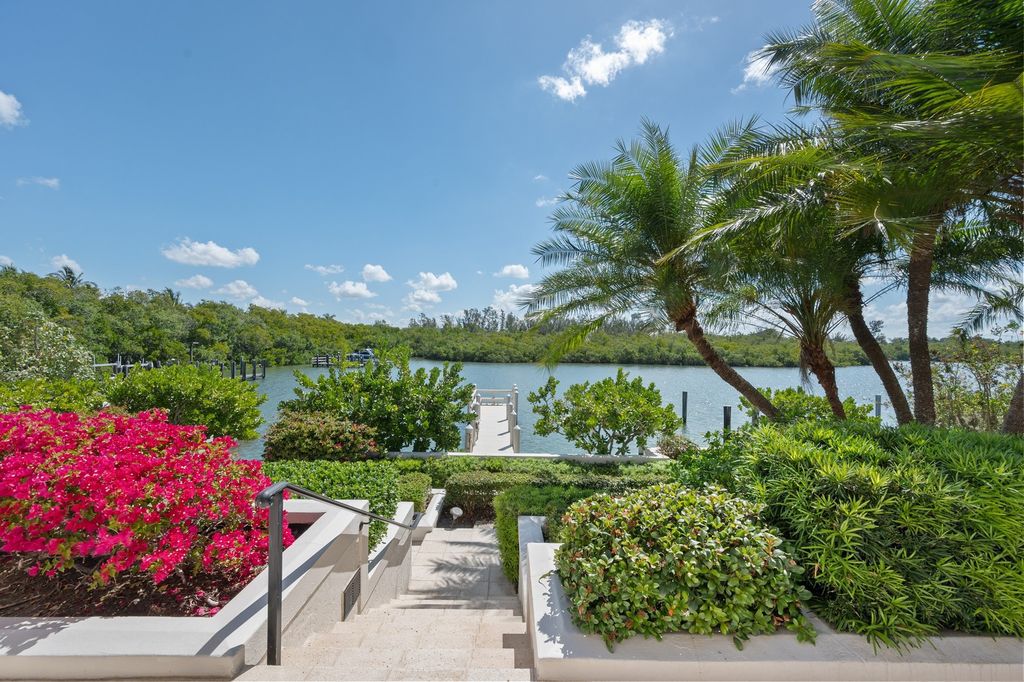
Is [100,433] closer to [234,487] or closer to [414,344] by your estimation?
[234,487]

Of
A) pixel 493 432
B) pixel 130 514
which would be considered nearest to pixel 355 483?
pixel 130 514

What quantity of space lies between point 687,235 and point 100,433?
22.5ft

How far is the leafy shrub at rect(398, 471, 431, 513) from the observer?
5913 millimetres

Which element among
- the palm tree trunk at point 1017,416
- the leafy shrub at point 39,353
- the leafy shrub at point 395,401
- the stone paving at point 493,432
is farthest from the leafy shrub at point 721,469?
the leafy shrub at point 39,353

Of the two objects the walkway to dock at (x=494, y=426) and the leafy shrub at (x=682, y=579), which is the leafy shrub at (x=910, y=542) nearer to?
the leafy shrub at (x=682, y=579)

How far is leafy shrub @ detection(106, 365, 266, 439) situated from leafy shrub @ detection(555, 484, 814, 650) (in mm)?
8944

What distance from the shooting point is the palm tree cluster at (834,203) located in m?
3.84

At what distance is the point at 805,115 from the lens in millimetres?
5883

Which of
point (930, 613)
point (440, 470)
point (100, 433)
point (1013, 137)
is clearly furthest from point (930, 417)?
point (100, 433)

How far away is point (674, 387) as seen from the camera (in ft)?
59.0

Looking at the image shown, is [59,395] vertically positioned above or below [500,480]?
above

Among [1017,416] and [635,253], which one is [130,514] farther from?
[1017,416]

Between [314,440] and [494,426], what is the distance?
7.36 m

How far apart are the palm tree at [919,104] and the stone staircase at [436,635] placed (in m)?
4.55
